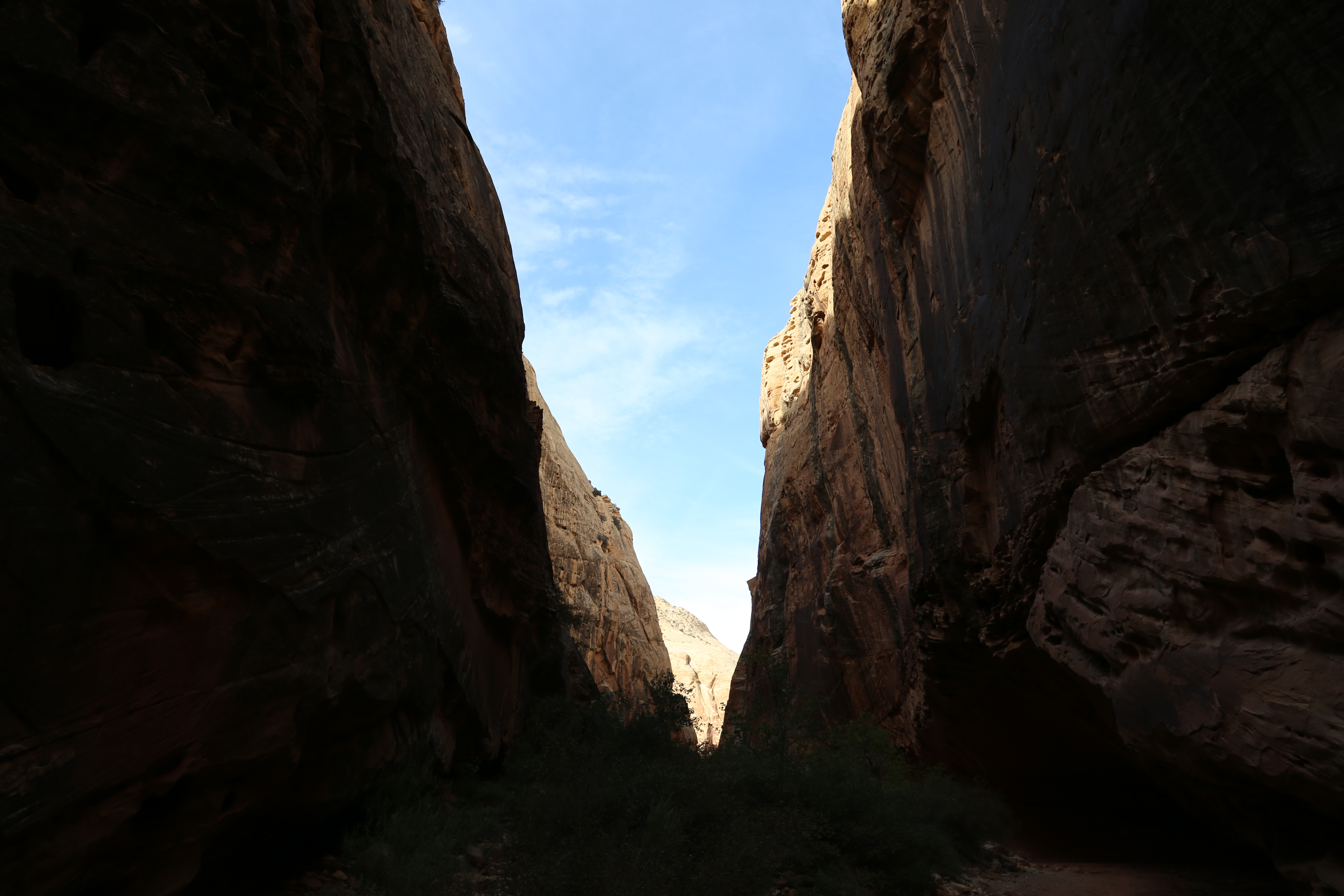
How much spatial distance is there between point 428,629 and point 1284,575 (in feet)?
29.7

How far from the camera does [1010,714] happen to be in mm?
12734

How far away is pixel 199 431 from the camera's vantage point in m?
5.92

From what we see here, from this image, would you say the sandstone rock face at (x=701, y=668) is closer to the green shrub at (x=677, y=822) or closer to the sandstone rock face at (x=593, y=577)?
the sandstone rock face at (x=593, y=577)

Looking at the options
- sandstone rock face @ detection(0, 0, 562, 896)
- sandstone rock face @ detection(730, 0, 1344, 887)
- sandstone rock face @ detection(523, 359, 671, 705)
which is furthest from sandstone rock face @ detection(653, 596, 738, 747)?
sandstone rock face @ detection(0, 0, 562, 896)

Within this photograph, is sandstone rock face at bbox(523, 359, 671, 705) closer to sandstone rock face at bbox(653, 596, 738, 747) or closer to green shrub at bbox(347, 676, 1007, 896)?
→ sandstone rock face at bbox(653, 596, 738, 747)

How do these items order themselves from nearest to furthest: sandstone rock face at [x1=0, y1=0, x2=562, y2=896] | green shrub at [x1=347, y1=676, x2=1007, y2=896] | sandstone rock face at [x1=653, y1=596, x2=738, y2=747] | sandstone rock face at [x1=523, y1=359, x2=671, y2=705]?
sandstone rock face at [x1=0, y1=0, x2=562, y2=896] → green shrub at [x1=347, y1=676, x2=1007, y2=896] → sandstone rock face at [x1=523, y1=359, x2=671, y2=705] → sandstone rock face at [x1=653, y1=596, x2=738, y2=747]

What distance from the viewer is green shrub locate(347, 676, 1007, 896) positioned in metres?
7.66

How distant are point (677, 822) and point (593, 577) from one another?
2807 centimetres

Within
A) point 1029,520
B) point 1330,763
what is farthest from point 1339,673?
point 1029,520

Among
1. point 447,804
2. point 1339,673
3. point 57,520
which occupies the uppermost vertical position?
point 57,520

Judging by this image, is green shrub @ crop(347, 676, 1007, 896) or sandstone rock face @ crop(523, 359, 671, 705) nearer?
green shrub @ crop(347, 676, 1007, 896)

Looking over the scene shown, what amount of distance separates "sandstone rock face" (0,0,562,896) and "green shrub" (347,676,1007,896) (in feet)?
4.63

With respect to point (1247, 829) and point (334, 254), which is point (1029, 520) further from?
point (334, 254)

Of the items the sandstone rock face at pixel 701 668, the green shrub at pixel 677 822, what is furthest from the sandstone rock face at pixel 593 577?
the green shrub at pixel 677 822
